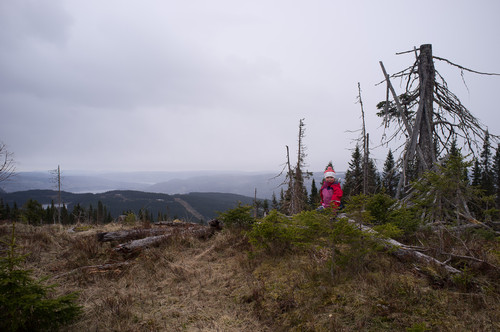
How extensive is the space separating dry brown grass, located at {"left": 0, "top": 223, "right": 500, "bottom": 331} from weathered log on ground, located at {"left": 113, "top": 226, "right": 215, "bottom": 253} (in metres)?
0.31

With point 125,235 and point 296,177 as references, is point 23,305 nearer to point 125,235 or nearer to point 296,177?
point 125,235

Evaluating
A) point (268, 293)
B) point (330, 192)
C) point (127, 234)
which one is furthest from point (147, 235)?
point (330, 192)

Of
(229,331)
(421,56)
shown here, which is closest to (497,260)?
(229,331)

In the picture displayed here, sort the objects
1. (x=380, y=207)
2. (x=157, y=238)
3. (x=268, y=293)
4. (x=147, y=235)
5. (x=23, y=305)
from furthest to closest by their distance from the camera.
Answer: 1. (x=147, y=235)
2. (x=157, y=238)
3. (x=380, y=207)
4. (x=268, y=293)
5. (x=23, y=305)

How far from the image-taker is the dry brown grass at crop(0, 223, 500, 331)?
2.92 metres

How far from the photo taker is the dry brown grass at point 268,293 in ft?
9.58

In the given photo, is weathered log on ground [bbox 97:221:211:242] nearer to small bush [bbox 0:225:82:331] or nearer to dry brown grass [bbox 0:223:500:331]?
dry brown grass [bbox 0:223:500:331]

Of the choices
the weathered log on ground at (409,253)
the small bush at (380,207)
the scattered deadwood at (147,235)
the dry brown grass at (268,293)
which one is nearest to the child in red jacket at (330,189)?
the small bush at (380,207)

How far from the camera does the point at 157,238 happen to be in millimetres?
6754

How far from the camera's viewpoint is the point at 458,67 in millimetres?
5652

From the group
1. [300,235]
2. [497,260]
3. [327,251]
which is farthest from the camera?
[327,251]

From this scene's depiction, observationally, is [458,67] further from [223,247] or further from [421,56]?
[223,247]

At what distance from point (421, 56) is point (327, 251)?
20.5 feet

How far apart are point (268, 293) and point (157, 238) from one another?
Result: 4.36m
